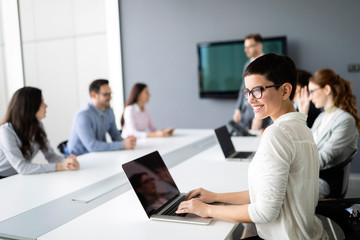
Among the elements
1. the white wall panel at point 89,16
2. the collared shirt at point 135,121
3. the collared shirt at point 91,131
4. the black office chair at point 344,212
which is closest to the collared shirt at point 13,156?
the collared shirt at point 91,131

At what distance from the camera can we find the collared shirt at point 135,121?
392cm

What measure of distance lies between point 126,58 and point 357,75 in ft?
11.4

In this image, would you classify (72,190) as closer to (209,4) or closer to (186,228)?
(186,228)

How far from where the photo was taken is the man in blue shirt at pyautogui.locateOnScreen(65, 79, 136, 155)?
304 centimetres

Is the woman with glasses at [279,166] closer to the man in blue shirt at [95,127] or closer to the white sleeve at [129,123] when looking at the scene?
the man in blue shirt at [95,127]

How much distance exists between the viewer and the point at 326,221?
1.77 m

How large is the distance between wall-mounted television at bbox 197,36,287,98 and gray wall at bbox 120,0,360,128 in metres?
0.15

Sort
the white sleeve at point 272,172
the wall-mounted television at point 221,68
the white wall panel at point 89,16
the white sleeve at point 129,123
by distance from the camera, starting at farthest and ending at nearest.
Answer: the white wall panel at point 89,16
the wall-mounted television at point 221,68
the white sleeve at point 129,123
the white sleeve at point 272,172

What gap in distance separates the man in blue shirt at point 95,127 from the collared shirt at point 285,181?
1905mm

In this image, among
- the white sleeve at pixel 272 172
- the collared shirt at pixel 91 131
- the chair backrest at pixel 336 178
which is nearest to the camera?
the white sleeve at pixel 272 172

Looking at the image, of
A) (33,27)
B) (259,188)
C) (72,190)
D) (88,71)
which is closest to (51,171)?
(72,190)

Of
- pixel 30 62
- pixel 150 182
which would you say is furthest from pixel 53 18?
pixel 150 182

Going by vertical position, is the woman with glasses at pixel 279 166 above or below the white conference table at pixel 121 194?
above

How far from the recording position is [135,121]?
401 centimetres
